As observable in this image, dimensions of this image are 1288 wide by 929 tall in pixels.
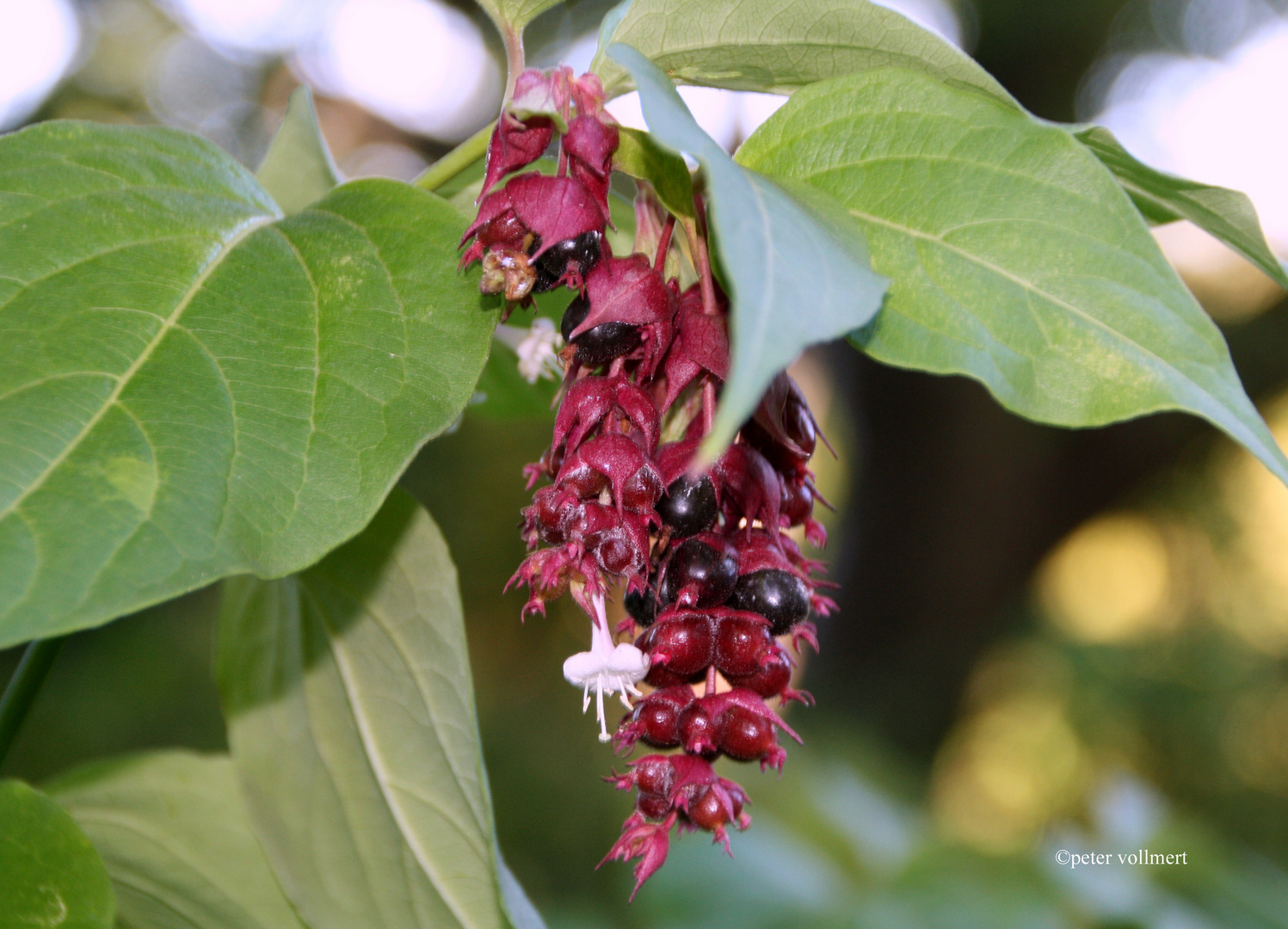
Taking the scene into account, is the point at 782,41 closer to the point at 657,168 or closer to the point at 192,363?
the point at 657,168

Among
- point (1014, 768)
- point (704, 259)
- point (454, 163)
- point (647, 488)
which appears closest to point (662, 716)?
point (647, 488)

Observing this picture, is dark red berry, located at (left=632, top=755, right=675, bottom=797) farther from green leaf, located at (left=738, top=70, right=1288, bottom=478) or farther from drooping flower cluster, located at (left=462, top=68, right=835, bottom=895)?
green leaf, located at (left=738, top=70, right=1288, bottom=478)

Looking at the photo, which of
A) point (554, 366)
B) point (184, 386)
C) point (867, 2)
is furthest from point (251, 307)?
point (867, 2)

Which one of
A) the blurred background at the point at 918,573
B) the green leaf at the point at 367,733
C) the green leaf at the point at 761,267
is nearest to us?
the green leaf at the point at 761,267

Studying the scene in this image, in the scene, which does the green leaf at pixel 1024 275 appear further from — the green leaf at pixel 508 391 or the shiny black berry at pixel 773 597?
the green leaf at pixel 508 391

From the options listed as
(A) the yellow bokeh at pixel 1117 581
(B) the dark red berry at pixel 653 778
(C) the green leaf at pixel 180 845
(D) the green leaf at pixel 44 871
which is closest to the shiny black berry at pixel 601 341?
(B) the dark red berry at pixel 653 778

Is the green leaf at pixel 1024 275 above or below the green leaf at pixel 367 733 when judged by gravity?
above

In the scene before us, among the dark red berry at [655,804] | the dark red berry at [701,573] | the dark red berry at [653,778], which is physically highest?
the dark red berry at [701,573]

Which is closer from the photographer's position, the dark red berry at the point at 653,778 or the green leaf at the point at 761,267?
the green leaf at the point at 761,267
